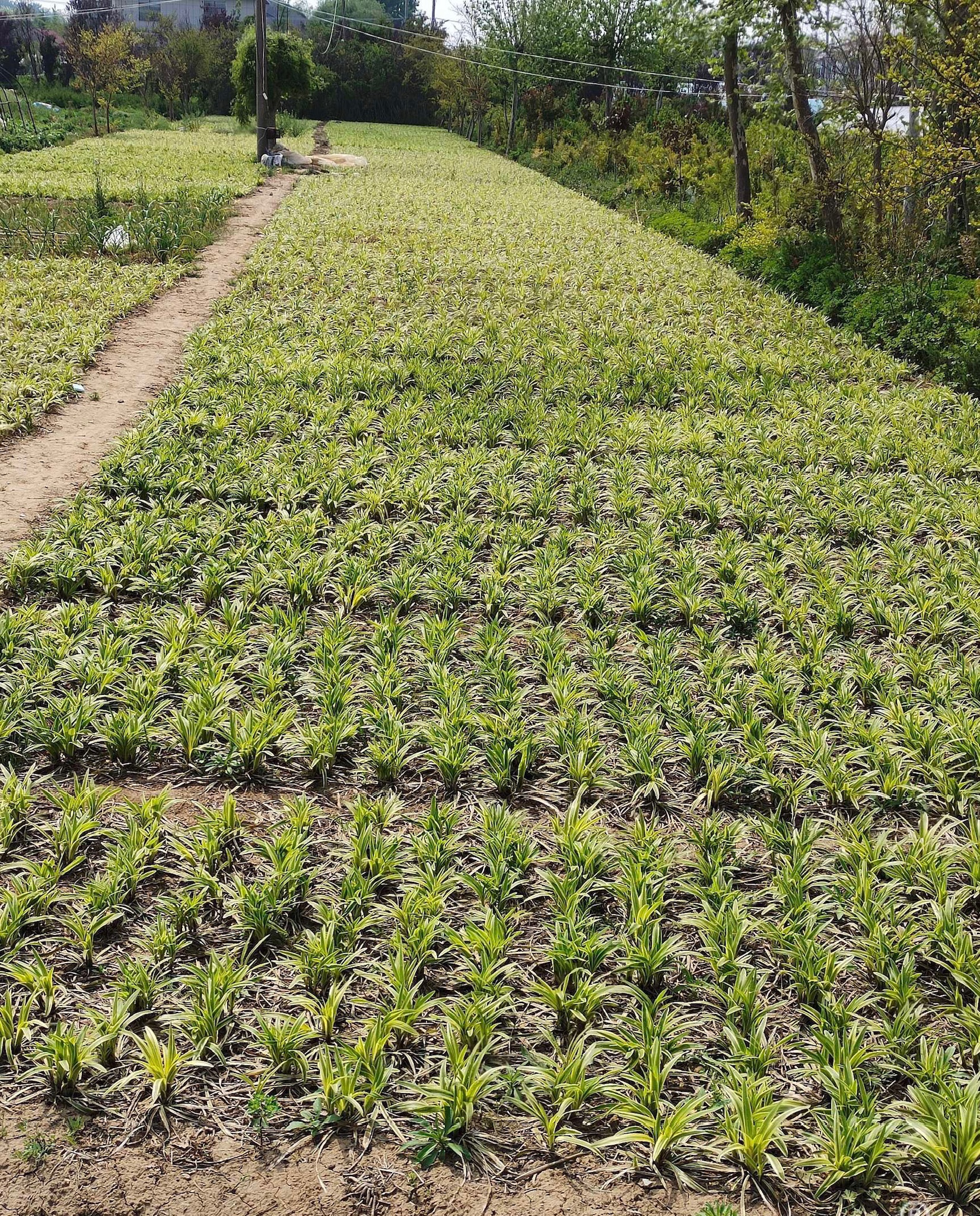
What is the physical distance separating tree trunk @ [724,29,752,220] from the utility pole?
486 inches

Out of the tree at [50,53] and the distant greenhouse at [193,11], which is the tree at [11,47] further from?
the distant greenhouse at [193,11]

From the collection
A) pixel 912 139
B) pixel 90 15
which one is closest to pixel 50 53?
pixel 90 15

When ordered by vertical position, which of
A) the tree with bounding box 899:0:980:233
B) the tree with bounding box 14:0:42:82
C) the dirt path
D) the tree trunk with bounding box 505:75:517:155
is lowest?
the dirt path

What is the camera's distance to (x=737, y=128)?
15.2 m

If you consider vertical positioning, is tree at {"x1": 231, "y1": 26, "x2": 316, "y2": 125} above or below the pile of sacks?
above

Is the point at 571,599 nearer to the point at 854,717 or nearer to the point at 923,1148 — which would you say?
the point at 854,717

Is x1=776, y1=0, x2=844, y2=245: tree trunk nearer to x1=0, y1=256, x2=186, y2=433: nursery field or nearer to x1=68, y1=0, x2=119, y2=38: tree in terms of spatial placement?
x1=0, y1=256, x2=186, y2=433: nursery field

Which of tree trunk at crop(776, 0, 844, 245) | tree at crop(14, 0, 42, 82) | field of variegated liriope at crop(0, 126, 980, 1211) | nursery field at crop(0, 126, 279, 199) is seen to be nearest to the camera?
field of variegated liriope at crop(0, 126, 980, 1211)

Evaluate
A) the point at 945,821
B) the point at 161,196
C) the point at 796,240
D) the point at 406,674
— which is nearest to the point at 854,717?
the point at 945,821

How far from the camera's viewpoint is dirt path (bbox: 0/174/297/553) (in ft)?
18.7

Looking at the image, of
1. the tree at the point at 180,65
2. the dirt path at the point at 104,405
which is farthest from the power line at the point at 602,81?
the dirt path at the point at 104,405

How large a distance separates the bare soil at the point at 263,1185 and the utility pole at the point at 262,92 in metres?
25.2

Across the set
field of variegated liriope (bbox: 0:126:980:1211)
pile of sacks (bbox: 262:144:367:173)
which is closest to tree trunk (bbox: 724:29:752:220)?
field of variegated liriope (bbox: 0:126:980:1211)

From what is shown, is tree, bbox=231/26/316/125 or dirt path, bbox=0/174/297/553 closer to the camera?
dirt path, bbox=0/174/297/553
